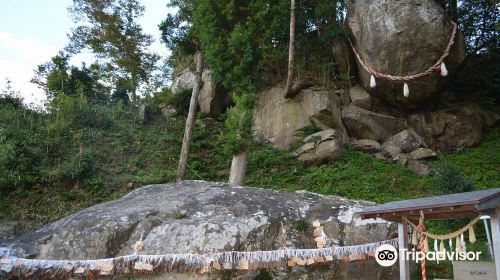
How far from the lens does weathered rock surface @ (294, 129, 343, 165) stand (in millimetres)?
11867


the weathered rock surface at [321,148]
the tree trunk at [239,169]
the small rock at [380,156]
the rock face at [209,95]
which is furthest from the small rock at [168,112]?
the small rock at [380,156]

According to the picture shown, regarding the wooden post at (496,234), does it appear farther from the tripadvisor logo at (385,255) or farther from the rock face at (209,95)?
the rock face at (209,95)

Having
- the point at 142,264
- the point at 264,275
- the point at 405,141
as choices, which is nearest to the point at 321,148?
the point at 405,141

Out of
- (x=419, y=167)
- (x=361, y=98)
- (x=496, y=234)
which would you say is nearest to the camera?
(x=496, y=234)

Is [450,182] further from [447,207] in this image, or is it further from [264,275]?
[264,275]

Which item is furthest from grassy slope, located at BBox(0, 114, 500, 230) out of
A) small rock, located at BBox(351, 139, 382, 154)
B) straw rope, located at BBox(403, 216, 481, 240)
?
straw rope, located at BBox(403, 216, 481, 240)

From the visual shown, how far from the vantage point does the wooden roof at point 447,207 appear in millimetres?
4020

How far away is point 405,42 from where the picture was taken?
1214 centimetres

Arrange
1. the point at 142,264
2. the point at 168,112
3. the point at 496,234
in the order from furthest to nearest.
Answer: the point at 168,112, the point at 142,264, the point at 496,234

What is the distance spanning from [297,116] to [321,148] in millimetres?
1986

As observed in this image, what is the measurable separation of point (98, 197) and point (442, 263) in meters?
8.33

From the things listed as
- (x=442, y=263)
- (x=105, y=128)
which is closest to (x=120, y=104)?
(x=105, y=128)

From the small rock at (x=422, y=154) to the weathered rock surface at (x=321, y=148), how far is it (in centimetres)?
244

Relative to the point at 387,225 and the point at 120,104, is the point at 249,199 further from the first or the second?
the point at 120,104
